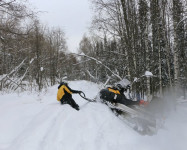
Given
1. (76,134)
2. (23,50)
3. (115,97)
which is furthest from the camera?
(23,50)

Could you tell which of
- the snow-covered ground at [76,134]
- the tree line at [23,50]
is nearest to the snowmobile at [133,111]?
the snow-covered ground at [76,134]

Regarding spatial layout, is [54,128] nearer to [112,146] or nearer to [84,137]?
[84,137]

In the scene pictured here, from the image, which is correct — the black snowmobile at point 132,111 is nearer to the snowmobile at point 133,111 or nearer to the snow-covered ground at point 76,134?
the snowmobile at point 133,111

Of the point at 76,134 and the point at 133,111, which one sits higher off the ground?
the point at 133,111

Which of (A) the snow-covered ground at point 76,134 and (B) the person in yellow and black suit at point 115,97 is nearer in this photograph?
(A) the snow-covered ground at point 76,134

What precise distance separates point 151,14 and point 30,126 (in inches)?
327

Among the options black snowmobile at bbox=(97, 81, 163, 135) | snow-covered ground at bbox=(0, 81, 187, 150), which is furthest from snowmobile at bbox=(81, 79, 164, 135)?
snow-covered ground at bbox=(0, 81, 187, 150)

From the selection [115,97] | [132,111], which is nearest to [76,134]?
[132,111]

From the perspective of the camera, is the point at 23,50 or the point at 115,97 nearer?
the point at 115,97

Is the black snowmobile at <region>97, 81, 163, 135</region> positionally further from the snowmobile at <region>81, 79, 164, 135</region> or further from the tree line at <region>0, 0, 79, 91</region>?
the tree line at <region>0, 0, 79, 91</region>

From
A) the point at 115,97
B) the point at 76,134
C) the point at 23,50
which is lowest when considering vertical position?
the point at 76,134

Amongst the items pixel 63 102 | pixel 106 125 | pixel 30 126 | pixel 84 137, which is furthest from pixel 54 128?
pixel 63 102

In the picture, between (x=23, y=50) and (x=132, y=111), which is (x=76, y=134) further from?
(x=23, y=50)

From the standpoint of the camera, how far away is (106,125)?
3873 millimetres
